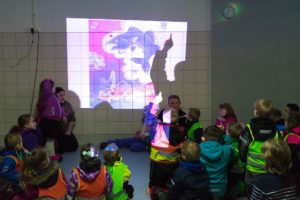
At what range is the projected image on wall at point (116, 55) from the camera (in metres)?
5.86

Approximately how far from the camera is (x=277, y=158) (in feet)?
7.27

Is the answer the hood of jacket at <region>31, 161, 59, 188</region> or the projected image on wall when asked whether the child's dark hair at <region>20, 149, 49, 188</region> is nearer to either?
the hood of jacket at <region>31, 161, 59, 188</region>

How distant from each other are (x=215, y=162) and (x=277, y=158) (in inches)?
43.9

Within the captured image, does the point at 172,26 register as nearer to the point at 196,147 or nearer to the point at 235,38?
the point at 235,38

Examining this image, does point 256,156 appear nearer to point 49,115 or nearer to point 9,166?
point 9,166

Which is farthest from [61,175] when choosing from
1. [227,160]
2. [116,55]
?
[116,55]

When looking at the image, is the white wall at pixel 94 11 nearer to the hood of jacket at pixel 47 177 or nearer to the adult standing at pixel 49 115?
the adult standing at pixel 49 115

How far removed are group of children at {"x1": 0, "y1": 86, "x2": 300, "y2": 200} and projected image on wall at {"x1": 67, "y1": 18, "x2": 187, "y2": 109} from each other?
71.8 inches

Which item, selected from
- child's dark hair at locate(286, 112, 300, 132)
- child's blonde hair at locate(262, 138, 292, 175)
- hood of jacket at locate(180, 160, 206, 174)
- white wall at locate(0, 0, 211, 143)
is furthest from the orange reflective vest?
white wall at locate(0, 0, 211, 143)

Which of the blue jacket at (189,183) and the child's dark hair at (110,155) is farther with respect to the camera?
the child's dark hair at (110,155)

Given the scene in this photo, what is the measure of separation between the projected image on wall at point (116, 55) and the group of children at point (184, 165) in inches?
71.8

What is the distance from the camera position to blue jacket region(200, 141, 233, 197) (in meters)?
3.27

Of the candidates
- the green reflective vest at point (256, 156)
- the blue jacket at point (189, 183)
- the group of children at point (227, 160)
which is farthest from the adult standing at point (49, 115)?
the green reflective vest at point (256, 156)

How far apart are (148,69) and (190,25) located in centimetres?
99
